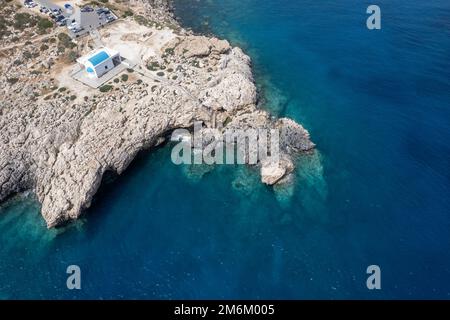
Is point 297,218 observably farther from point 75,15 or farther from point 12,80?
point 75,15

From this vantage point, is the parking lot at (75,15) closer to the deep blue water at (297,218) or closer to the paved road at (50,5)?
the paved road at (50,5)

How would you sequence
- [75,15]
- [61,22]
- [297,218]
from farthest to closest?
[75,15] < [61,22] < [297,218]

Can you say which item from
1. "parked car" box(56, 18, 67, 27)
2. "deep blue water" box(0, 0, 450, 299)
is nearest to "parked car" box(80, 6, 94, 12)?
"parked car" box(56, 18, 67, 27)

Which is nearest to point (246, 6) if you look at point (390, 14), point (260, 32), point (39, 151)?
point (260, 32)

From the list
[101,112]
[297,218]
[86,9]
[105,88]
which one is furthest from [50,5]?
[297,218]

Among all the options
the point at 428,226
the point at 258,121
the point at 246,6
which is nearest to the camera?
the point at 428,226

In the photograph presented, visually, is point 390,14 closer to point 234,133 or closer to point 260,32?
point 260,32

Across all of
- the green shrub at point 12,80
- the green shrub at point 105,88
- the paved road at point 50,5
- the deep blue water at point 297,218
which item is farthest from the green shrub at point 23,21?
the deep blue water at point 297,218
